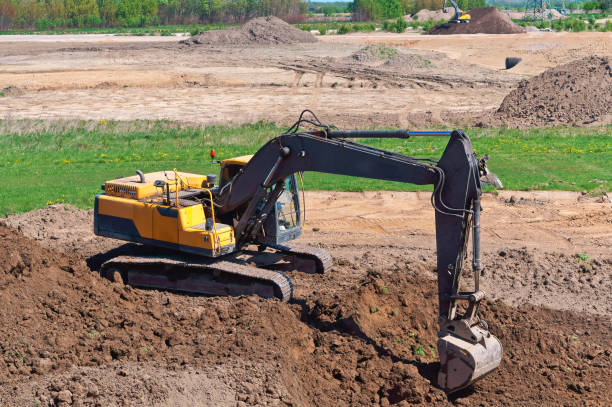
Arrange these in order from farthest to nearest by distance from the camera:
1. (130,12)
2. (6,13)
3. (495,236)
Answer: (130,12) < (6,13) < (495,236)

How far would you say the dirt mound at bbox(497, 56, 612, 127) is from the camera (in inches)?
1278

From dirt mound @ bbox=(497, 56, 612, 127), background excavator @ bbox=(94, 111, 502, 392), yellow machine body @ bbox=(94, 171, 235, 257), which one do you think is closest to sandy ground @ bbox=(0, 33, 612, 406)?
background excavator @ bbox=(94, 111, 502, 392)

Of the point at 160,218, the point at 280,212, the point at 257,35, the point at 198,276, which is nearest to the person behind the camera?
the point at 160,218

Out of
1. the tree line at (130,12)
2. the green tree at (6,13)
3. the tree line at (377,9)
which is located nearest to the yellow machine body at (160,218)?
the tree line at (130,12)

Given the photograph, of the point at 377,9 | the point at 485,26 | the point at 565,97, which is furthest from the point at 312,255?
the point at 377,9

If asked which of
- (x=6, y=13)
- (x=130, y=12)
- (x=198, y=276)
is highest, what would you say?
(x=130, y=12)

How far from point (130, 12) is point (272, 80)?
214 feet

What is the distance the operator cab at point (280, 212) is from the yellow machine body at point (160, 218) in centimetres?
79

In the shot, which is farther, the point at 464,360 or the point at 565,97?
the point at 565,97

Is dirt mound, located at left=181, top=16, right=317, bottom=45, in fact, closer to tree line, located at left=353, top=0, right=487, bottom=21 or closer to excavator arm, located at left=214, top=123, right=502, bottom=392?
tree line, located at left=353, top=0, right=487, bottom=21

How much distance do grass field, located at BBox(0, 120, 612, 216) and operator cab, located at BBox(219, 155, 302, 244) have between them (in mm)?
7520

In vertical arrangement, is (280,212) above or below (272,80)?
below

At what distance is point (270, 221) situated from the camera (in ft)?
47.1

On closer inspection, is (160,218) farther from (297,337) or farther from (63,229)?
(63,229)
